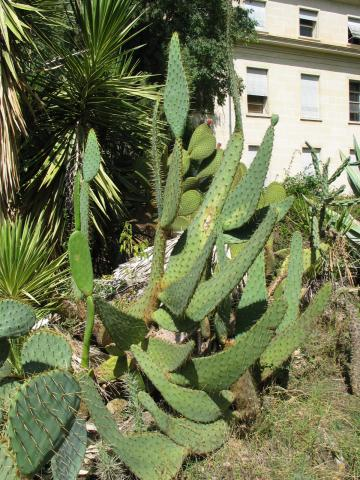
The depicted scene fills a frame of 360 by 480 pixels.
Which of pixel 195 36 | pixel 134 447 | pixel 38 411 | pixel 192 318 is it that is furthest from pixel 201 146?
pixel 195 36

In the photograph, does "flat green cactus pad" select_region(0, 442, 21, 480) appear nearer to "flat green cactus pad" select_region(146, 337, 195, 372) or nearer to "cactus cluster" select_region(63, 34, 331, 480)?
"cactus cluster" select_region(63, 34, 331, 480)

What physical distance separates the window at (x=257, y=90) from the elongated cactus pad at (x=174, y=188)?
19.5 metres

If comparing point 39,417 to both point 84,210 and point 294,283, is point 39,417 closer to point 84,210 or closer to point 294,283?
point 84,210

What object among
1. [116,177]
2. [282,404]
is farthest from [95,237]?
[282,404]

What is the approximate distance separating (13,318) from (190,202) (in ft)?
9.93

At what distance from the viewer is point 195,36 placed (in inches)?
504

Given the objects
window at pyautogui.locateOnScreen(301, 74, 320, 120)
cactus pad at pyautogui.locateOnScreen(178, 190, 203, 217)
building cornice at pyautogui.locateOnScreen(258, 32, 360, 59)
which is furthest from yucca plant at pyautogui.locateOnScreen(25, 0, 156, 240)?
window at pyautogui.locateOnScreen(301, 74, 320, 120)

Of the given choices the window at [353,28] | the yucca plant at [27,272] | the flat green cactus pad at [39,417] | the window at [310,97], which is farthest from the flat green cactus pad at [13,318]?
the window at [353,28]

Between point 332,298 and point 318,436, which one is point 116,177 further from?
point 318,436

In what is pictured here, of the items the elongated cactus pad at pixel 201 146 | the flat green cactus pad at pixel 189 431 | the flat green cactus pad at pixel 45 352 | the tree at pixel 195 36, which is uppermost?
the tree at pixel 195 36

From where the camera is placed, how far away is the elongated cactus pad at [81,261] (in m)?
2.94

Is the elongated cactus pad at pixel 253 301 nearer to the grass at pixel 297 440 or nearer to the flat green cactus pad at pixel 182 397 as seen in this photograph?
the grass at pixel 297 440

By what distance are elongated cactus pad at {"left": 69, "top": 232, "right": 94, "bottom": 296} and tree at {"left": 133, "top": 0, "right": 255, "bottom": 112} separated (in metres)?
9.11

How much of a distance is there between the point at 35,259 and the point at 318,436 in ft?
8.87
